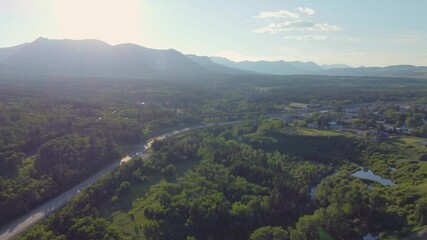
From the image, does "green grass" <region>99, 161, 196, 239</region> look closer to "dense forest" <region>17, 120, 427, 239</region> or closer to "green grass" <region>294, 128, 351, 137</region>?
"dense forest" <region>17, 120, 427, 239</region>

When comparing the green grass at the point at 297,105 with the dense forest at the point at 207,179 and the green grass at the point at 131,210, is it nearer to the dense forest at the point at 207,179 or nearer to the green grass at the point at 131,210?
the dense forest at the point at 207,179

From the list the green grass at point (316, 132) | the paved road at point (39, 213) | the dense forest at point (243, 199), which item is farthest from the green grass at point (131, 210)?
the green grass at point (316, 132)

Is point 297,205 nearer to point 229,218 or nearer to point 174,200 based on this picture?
point 229,218

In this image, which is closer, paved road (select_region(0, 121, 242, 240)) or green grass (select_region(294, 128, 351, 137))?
paved road (select_region(0, 121, 242, 240))

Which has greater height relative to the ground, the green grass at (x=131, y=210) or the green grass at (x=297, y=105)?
the green grass at (x=297, y=105)

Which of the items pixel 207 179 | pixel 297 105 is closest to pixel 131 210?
pixel 207 179

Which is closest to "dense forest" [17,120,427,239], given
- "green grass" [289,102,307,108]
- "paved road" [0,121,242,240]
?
"paved road" [0,121,242,240]

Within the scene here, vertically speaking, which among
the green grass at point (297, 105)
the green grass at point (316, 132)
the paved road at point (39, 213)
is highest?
the green grass at point (316, 132)

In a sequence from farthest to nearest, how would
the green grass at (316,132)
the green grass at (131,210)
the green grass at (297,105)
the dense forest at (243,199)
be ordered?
the green grass at (297,105) → the green grass at (316,132) → the green grass at (131,210) → the dense forest at (243,199)

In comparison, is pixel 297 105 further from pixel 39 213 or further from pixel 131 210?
pixel 39 213
